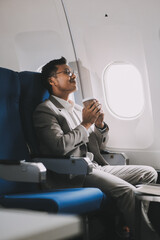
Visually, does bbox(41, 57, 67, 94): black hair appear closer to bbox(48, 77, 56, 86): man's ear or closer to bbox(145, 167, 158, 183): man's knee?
bbox(48, 77, 56, 86): man's ear

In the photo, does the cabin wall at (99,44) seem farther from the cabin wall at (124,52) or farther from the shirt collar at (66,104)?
the shirt collar at (66,104)

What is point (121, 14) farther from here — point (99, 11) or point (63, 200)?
point (63, 200)

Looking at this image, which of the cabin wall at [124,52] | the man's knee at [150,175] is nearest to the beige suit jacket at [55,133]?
the man's knee at [150,175]

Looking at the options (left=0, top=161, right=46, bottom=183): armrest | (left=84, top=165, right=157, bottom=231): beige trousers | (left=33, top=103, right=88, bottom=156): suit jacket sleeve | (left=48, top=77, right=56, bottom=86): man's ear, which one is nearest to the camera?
(left=0, top=161, right=46, bottom=183): armrest

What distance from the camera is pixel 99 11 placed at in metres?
3.34

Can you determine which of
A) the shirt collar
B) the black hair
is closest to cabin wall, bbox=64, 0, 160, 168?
the black hair

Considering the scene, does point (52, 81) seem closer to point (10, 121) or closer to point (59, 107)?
point (59, 107)

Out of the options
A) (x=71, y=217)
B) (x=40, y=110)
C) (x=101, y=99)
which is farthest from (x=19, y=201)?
(x=101, y=99)

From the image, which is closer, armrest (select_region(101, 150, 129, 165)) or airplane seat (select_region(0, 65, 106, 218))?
airplane seat (select_region(0, 65, 106, 218))

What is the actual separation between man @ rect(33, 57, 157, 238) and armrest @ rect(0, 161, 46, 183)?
390mm

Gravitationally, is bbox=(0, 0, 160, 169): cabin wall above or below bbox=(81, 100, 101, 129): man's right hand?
above

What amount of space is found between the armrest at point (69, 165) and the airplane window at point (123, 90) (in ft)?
4.66

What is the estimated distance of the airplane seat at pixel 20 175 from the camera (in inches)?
76.2

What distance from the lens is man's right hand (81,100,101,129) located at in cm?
280
